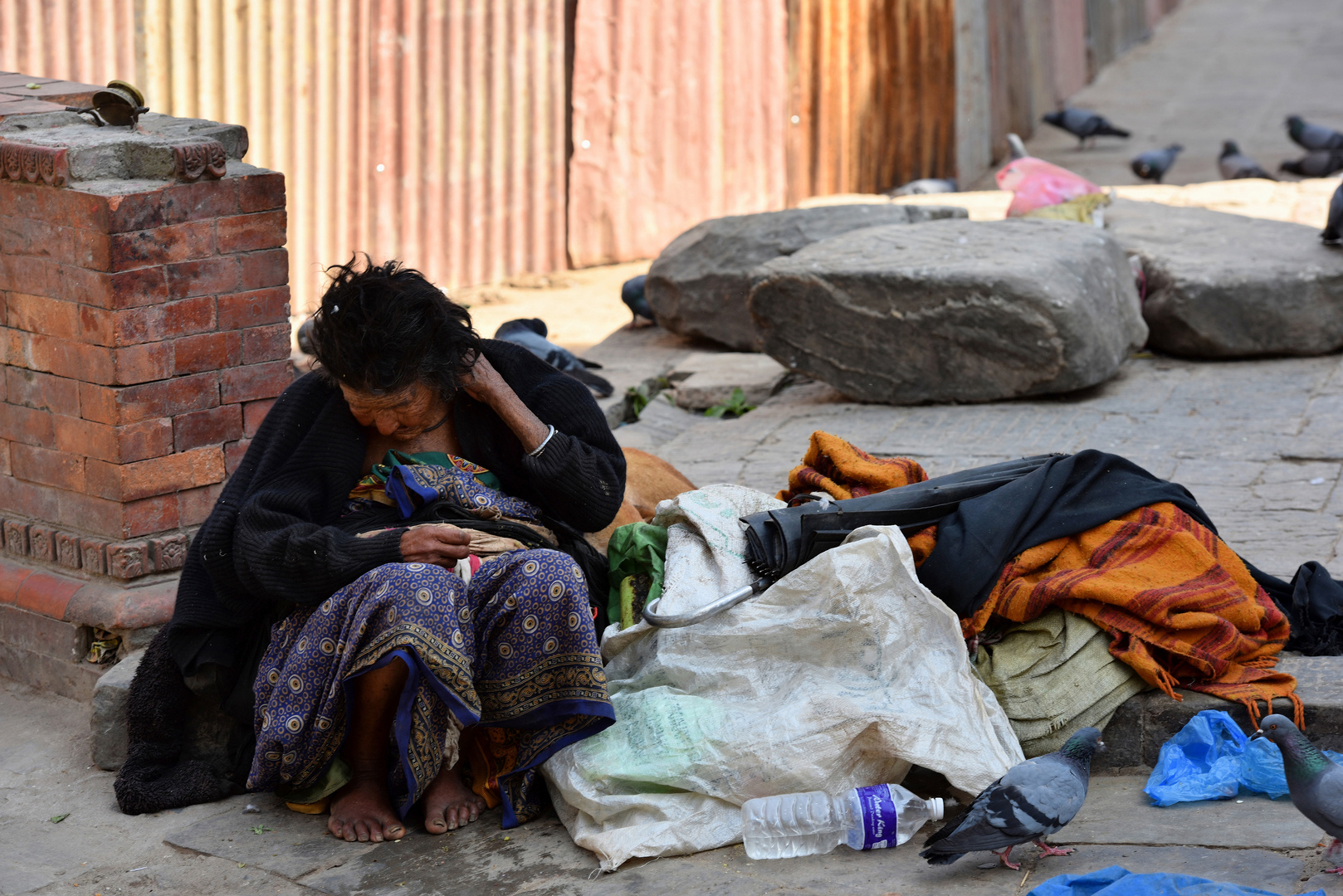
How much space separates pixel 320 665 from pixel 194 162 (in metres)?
1.46

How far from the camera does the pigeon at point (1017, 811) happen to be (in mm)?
2682

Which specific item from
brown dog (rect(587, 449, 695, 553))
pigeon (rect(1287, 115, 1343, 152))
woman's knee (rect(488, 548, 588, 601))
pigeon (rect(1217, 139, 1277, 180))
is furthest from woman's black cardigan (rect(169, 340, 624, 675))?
pigeon (rect(1287, 115, 1343, 152))

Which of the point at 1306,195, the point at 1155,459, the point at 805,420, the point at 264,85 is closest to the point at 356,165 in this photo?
the point at 264,85

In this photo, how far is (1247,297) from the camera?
6.38m

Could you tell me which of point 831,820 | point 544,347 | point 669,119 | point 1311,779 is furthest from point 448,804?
point 669,119

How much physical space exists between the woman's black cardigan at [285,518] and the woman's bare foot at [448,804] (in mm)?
508

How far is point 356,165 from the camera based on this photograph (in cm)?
845

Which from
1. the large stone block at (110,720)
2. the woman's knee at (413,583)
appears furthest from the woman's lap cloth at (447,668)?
the large stone block at (110,720)

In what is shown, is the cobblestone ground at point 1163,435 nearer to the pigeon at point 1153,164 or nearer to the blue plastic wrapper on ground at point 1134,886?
the blue plastic wrapper on ground at point 1134,886

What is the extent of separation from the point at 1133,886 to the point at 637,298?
5.97m

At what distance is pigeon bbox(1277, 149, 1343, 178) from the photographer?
1088 cm

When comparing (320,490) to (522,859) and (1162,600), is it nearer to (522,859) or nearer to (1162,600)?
(522,859)

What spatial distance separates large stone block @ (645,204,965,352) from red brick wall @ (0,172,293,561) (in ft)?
12.0

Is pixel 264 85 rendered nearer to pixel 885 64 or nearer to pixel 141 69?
pixel 141 69
